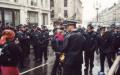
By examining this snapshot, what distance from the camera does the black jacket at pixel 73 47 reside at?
9505mm

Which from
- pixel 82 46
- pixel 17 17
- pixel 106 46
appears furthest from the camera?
pixel 17 17

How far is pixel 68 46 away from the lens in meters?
9.57

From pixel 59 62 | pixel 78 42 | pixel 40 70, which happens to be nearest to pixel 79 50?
pixel 78 42

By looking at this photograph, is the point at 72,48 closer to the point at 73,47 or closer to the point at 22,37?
the point at 73,47

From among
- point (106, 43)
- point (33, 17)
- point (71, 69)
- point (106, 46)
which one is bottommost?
point (71, 69)

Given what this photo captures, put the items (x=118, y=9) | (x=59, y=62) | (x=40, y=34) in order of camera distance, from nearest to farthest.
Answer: (x=59, y=62) < (x=40, y=34) < (x=118, y=9)

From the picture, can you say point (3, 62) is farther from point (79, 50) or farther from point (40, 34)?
point (40, 34)

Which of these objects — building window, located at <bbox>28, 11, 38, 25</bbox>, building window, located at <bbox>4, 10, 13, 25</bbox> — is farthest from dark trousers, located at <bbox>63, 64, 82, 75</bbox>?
building window, located at <bbox>28, 11, 38, 25</bbox>

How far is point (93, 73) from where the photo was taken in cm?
1484

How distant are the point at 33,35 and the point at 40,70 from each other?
4.24 m

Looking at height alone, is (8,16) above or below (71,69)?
above

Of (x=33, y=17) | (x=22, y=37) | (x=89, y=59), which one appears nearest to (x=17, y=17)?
(x=33, y=17)

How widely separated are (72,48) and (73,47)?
4 centimetres

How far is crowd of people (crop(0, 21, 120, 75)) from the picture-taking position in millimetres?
8914
